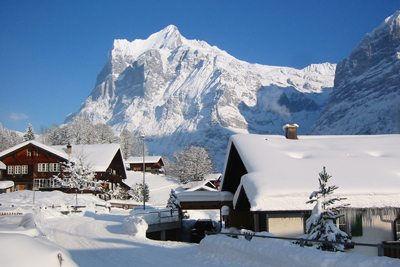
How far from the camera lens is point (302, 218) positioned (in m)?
14.7

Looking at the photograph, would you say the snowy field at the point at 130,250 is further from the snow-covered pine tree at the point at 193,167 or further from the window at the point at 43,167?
the snow-covered pine tree at the point at 193,167

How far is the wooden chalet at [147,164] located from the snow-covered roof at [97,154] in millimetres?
51220

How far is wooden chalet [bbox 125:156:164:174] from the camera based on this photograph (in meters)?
110

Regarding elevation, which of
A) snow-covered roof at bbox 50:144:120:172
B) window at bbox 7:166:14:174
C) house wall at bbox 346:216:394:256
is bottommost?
house wall at bbox 346:216:394:256

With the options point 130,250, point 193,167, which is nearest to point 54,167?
point 193,167

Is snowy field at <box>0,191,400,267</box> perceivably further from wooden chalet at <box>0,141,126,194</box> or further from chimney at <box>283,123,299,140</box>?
wooden chalet at <box>0,141,126,194</box>

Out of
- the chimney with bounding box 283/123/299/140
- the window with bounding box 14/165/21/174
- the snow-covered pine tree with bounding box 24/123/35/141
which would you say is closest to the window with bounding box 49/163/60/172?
the window with bounding box 14/165/21/174

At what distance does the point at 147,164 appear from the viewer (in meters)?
113

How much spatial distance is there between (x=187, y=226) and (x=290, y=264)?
23.6 m

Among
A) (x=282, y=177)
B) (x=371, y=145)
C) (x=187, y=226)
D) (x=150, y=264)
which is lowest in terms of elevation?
(x=187, y=226)

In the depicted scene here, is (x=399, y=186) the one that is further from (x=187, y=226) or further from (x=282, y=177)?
(x=187, y=226)

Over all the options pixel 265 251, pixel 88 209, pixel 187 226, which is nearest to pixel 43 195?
pixel 88 209

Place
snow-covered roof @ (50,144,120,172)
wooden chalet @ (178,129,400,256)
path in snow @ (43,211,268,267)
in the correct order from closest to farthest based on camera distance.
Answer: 1. path in snow @ (43,211,268,267)
2. wooden chalet @ (178,129,400,256)
3. snow-covered roof @ (50,144,120,172)

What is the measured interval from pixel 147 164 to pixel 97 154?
5787 centimetres
